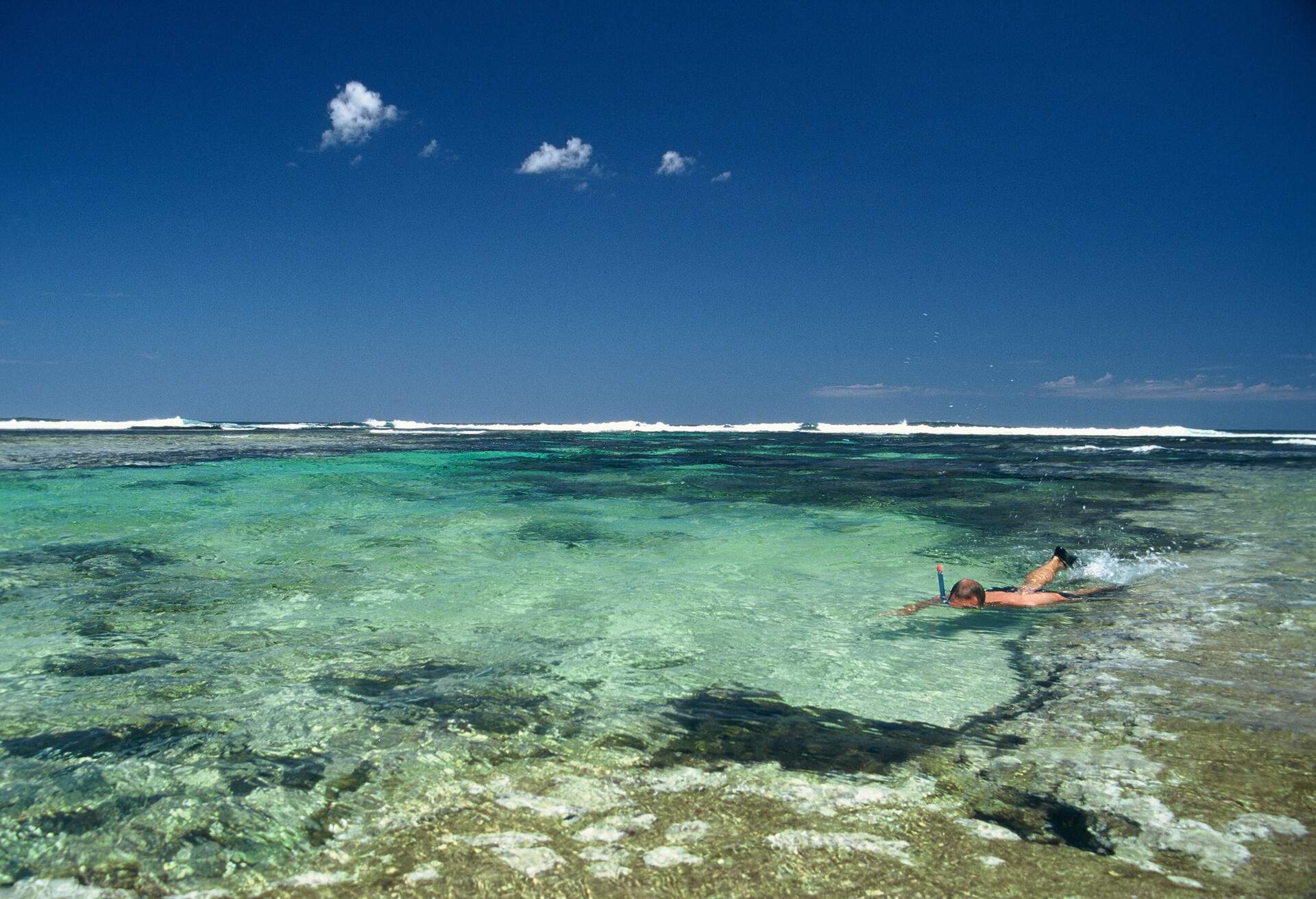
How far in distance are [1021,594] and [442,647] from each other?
6.49 meters

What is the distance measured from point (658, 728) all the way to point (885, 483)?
19.7 meters

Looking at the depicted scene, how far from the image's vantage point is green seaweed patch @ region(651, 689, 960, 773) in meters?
4.34

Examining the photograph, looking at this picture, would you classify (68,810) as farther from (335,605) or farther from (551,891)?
(335,605)

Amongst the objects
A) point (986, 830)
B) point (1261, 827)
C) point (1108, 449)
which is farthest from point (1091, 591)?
point (1108, 449)

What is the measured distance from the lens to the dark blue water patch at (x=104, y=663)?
5836 millimetres

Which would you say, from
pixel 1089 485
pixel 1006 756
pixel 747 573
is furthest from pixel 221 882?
pixel 1089 485

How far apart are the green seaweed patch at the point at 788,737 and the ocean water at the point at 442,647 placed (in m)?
0.02

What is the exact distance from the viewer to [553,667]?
6137 mm

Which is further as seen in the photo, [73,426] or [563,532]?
[73,426]

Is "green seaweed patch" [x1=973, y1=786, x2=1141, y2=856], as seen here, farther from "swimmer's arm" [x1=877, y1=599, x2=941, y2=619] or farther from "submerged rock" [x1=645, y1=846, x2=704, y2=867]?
"swimmer's arm" [x1=877, y1=599, x2=941, y2=619]

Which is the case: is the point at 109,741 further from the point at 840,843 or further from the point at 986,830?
the point at 986,830

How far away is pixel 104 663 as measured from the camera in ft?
19.9

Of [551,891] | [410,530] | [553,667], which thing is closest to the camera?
[551,891]

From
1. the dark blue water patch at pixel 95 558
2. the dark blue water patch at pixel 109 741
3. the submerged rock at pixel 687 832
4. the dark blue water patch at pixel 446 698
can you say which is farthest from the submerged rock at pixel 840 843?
the dark blue water patch at pixel 95 558
